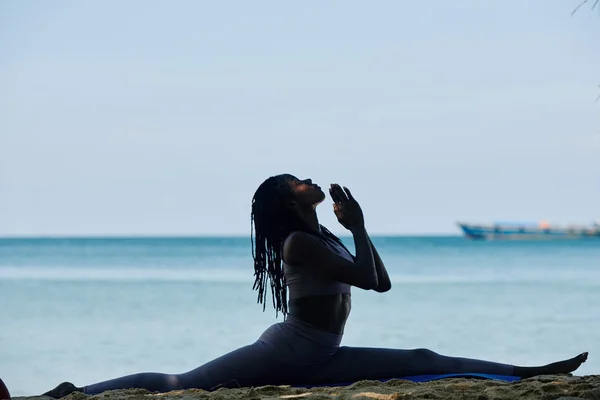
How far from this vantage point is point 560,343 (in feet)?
34.7

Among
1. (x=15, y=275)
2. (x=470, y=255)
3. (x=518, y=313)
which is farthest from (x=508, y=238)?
(x=518, y=313)

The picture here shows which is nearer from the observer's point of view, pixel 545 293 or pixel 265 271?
pixel 265 271

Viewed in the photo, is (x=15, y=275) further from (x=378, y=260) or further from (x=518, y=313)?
(x=378, y=260)

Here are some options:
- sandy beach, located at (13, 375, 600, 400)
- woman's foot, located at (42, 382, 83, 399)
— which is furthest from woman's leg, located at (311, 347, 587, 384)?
woman's foot, located at (42, 382, 83, 399)

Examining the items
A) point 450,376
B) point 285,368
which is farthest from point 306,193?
point 450,376

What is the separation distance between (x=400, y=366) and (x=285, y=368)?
548 millimetres

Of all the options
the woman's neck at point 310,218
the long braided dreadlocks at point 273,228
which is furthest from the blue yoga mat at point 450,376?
the woman's neck at point 310,218

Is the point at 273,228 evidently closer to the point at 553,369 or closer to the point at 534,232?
the point at 553,369

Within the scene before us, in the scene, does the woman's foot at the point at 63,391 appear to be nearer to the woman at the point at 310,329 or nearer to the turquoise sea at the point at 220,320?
the woman at the point at 310,329

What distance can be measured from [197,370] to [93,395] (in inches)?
19.0

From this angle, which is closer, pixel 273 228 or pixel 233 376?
pixel 233 376

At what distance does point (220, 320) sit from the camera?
1302 cm

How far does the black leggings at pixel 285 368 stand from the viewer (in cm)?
439

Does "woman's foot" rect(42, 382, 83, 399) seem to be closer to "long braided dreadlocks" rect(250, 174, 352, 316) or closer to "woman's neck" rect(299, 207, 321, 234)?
"long braided dreadlocks" rect(250, 174, 352, 316)
